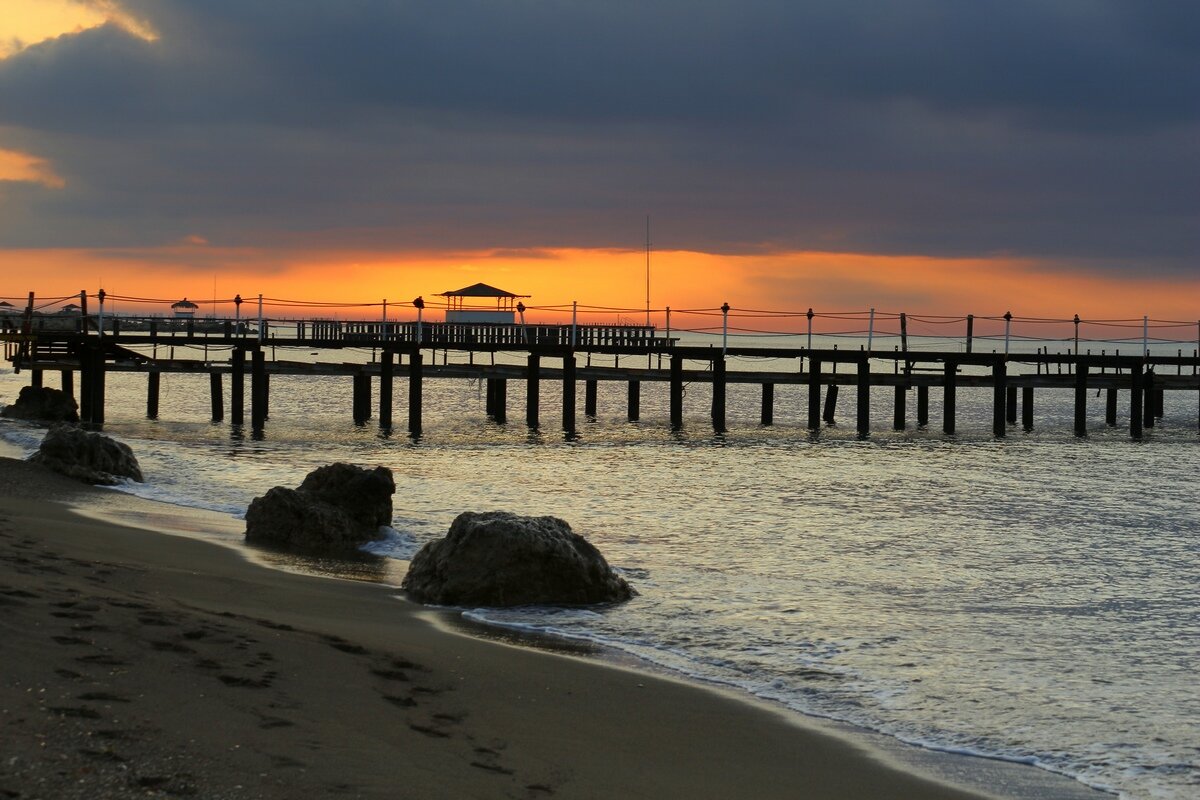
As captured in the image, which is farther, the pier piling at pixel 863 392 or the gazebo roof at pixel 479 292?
the gazebo roof at pixel 479 292

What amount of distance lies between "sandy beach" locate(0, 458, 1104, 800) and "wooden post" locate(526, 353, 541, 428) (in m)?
25.8

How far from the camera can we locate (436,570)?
10164 millimetres

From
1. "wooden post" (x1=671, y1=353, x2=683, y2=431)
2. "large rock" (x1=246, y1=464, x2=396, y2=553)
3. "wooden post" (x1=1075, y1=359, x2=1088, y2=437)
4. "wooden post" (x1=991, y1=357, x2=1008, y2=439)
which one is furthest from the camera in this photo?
"wooden post" (x1=1075, y1=359, x2=1088, y2=437)

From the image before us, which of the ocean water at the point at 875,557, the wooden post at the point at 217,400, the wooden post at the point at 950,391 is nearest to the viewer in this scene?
the ocean water at the point at 875,557

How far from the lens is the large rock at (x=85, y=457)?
16.8 m

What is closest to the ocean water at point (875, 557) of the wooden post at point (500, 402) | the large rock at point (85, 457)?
the large rock at point (85, 457)

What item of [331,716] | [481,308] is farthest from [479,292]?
[331,716]

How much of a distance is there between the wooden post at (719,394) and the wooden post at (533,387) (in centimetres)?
516

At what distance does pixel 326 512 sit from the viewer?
43.3 feet

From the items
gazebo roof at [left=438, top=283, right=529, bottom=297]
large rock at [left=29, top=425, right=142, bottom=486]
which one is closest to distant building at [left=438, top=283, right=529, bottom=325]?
gazebo roof at [left=438, top=283, right=529, bottom=297]

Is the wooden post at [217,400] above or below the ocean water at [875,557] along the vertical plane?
above

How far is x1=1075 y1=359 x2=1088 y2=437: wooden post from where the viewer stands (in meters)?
35.9

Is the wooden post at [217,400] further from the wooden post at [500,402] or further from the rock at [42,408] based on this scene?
the wooden post at [500,402]

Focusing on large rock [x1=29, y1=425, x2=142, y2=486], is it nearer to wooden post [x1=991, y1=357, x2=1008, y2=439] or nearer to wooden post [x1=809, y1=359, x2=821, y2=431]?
wooden post [x1=809, y1=359, x2=821, y2=431]
